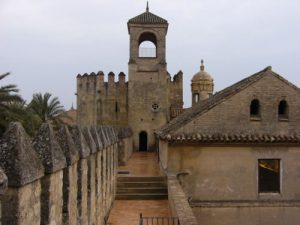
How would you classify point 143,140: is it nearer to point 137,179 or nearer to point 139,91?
point 139,91

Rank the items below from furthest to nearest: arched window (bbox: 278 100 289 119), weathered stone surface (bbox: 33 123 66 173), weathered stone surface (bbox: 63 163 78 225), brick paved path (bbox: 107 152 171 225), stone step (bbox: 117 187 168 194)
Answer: stone step (bbox: 117 187 168 194)
arched window (bbox: 278 100 289 119)
brick paved path (bbox: 107 152 171 225)
weathered stone surface (bbox: 63 163 78 225)
weathered stone surface (bbox: 33 123 66 173)

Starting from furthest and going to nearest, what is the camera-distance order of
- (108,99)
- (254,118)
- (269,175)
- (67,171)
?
(108,99), (254,118), (269,175), (67,171)

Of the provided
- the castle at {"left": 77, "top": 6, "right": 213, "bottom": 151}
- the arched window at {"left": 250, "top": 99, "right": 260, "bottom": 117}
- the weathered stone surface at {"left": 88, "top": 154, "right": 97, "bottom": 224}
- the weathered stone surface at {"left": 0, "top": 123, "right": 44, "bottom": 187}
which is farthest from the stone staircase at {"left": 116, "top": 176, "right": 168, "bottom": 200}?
the castle at {"left": 77, "top": 6, "right": 213, "bottom": 151}

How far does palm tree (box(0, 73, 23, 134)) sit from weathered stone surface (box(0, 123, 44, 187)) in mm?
17179

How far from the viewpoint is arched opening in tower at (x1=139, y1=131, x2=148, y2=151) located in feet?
137

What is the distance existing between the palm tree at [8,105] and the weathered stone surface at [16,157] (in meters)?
17.2

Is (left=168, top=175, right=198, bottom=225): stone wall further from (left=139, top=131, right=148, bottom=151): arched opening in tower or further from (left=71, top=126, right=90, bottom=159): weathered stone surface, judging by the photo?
(left=139, top=131, right=148, bottom=151): arched opening in tower

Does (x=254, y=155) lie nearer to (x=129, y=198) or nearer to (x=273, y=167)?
(x=273, y=167)

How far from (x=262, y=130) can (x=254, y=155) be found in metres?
1.17

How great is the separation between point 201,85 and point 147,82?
23.8ft

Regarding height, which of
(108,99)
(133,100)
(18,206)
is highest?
(108,99)

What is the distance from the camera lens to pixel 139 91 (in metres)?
41.6

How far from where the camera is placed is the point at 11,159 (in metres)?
4.00

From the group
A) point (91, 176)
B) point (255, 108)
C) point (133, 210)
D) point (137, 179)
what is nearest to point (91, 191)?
point (91, 176)
